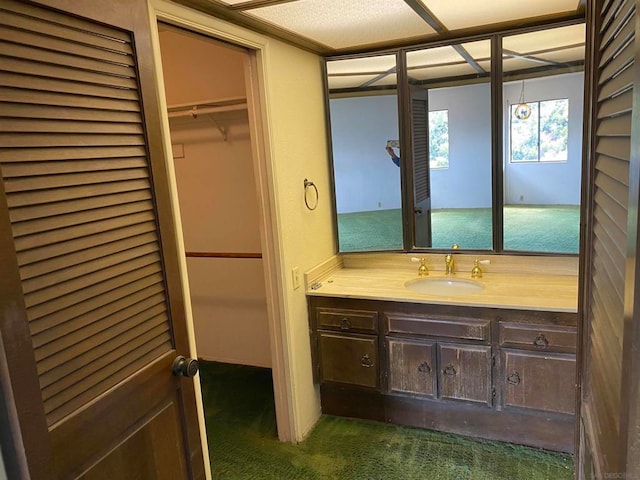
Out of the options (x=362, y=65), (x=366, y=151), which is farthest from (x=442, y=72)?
(x=366, y=151)

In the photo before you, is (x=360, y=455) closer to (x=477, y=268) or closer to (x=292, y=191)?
(x=477, y=268)

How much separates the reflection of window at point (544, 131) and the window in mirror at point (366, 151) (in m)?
0.68

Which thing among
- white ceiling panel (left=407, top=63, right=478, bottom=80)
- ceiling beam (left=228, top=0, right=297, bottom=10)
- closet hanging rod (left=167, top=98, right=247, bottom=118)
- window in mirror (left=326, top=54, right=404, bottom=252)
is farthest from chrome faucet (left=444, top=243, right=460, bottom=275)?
ceiling beam (left=228, top=0, right=297, bottom=10)

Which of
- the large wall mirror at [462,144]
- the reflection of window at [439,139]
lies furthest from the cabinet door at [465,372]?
the reflection of window at [439,139]

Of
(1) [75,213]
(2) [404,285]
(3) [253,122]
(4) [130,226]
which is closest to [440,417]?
(2) [404,285]

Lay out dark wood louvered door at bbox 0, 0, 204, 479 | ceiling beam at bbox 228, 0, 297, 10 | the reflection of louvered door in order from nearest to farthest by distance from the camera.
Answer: dark wood louvered door at bbox 0, 0, 204, 479
ceiling beam at bbox 228, 0, 297, 10
the reflection of louvered door

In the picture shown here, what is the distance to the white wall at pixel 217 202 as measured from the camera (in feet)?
10.2

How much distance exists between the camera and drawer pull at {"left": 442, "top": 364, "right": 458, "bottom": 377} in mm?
2396

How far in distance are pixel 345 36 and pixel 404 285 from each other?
4.42 feet

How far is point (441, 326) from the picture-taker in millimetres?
2383

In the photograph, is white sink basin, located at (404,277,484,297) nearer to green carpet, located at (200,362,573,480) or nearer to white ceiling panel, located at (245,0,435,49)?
green carpet, located at (200,362,573,480)

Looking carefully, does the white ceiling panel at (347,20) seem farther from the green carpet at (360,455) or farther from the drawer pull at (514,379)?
the green carpet at (360,455)

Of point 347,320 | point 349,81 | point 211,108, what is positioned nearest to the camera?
point 347,320

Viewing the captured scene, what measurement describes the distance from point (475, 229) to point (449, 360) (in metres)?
0.78
